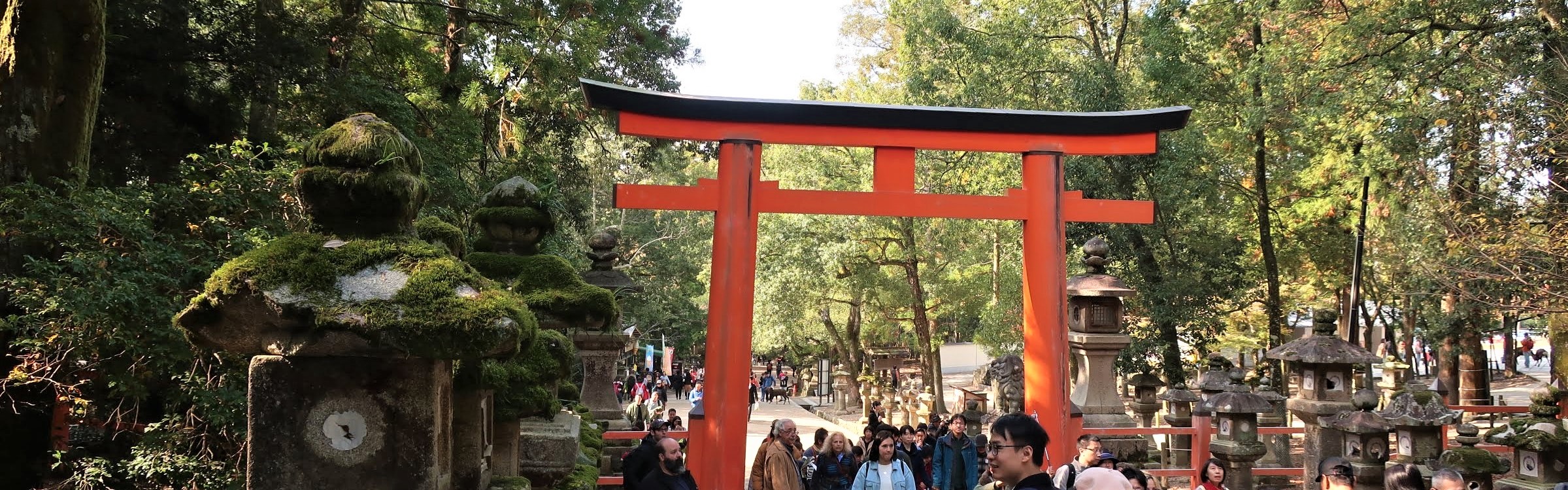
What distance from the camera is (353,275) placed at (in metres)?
3.14

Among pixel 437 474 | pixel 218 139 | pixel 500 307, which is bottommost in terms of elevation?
pixel 437 474

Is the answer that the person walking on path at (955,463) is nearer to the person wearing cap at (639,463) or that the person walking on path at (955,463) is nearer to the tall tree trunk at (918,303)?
the person wearing cap at (639,463)

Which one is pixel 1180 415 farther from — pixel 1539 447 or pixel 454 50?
pixel 454 50

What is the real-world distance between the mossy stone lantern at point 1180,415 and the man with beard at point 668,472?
23.7 feet

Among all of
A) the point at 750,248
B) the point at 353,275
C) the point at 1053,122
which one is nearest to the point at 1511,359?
the point at 1053,122

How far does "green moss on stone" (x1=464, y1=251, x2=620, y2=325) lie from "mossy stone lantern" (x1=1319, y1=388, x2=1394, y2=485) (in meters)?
5.91

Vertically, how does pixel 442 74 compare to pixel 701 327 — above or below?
above

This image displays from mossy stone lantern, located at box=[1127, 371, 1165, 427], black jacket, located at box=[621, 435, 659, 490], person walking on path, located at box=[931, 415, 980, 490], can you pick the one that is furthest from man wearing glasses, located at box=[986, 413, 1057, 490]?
mossy stone lantern, located at box=[1127, 371, 1165, 427]

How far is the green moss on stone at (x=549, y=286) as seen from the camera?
4.95 metres

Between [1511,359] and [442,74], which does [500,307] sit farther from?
[1511,359]

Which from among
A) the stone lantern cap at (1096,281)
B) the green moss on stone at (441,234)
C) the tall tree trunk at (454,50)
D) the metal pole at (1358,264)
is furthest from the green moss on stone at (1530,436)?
the tall tree trunk at (454,50)

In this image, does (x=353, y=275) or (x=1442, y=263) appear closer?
(x=353, y=275)

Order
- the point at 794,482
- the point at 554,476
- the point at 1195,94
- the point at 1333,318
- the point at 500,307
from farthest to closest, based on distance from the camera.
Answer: the point at 1195,94
the point at 1333,318
the point at 794,482
the point at 554,476
the point at 500,307

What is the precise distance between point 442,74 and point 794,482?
9025 millimetres
